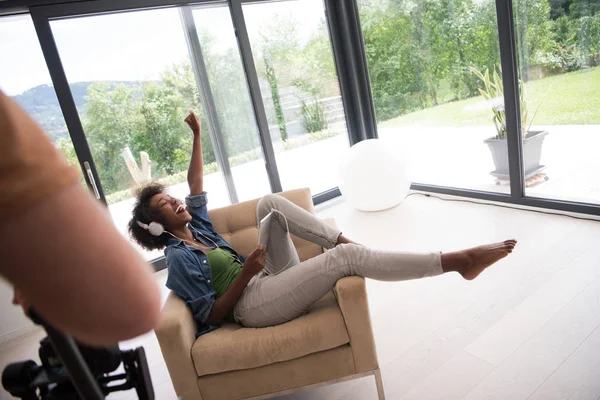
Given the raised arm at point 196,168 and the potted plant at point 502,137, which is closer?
the raised arm at point 196,168

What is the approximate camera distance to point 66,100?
3227 mm

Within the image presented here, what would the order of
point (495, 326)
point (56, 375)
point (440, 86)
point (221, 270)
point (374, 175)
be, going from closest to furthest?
point (56, 375) → point (221, 270) → point (495, 326) → point (374, 175) → point (440, 86)

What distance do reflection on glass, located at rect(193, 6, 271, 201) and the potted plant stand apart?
210 centimetres

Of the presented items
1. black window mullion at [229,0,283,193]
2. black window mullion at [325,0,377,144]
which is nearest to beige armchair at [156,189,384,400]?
black window mullion at [229,0,283,193]

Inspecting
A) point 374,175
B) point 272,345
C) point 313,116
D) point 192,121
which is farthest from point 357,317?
point 313,116

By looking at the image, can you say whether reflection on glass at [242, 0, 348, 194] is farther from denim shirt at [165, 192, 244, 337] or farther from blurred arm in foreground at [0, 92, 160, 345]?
blurred arm in foreground at [0, 92, 160, 345]

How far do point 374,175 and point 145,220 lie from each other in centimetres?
228

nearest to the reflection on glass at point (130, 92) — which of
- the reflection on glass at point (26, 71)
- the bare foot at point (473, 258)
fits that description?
the reflection on glass at point (26, 71)

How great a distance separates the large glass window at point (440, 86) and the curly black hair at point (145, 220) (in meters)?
2.53

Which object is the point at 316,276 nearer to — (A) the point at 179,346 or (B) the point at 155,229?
(A) the point at 179,346

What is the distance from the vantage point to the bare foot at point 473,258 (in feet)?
5.82

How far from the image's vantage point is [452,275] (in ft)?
8.73

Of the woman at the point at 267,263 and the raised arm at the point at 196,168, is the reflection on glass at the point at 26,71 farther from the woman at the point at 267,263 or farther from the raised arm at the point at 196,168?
the woman at the point at 267,263

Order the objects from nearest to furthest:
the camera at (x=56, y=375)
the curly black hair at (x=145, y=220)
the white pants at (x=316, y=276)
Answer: the camera at (x=56, y=375) → the white pants at (x=316, y=276) → the curly black hair at (x=145, y=220)
